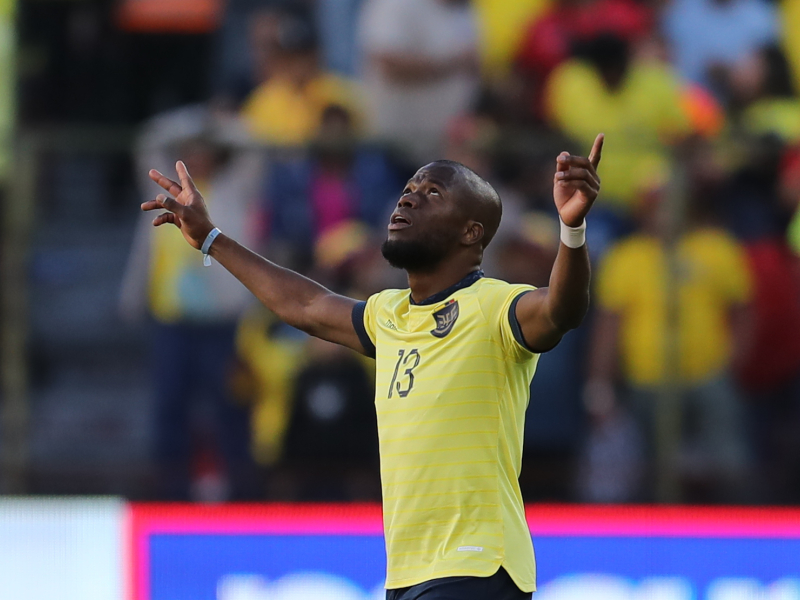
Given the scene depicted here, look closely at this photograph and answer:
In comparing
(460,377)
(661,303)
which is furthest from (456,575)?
(661,303)

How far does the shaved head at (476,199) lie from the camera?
4090 mm

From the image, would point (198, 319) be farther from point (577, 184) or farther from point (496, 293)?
point (577, 184)

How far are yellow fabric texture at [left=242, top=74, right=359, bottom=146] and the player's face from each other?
4944 millimetres

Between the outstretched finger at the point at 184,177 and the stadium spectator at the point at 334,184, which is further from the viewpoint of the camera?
the stadium spectator at the point at 334,184

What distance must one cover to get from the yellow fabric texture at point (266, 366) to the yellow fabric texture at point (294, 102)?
4.88 ft

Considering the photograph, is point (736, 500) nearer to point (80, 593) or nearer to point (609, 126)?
point (609, 126)

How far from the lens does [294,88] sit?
9.20m

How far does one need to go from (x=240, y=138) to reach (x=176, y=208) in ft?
12.8

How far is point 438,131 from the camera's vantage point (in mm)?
9023

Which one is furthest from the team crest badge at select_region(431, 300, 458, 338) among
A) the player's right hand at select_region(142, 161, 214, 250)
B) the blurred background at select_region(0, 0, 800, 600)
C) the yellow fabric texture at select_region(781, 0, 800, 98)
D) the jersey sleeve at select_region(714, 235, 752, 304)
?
the yellow fabric texture at select_region(781, 0, 800, 98)

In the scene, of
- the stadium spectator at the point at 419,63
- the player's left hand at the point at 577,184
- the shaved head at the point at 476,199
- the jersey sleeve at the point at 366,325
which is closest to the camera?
the player's left hand at the point at 577,184

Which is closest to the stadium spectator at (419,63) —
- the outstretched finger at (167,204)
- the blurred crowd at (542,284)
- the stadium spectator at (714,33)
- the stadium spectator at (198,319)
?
the blurred crowd at (542,284)

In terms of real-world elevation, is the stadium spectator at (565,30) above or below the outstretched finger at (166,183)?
above

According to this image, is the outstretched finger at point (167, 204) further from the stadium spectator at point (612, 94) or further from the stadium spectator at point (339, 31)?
the stadium spectator at point (339, 31)
